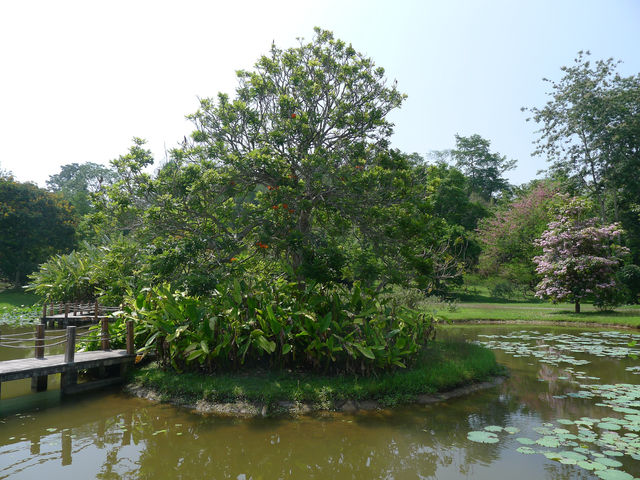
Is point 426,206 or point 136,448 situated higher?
point 426,206

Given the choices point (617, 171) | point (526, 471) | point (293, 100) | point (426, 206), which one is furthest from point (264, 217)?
point (617, 171)

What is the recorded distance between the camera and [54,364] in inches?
304

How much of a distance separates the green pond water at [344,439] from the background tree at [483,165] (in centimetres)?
5108

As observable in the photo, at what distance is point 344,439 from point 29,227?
104 ft

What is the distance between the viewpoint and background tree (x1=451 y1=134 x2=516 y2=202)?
55.7m

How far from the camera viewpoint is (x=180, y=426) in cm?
633

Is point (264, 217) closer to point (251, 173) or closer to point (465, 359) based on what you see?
point (251, 173)

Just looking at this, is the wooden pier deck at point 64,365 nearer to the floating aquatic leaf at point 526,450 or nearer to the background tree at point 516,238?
the floating aquatic leaf at point 526,450

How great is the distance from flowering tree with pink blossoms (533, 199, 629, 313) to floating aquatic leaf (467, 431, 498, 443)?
16.2 meters

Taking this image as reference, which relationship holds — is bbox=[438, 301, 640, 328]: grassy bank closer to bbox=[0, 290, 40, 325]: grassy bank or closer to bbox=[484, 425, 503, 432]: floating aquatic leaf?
bbox=[484, 425, 503, 432]: floating aquatic leaf

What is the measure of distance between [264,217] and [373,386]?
375cm

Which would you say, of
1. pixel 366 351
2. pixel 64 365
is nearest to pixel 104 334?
pixel 64 365

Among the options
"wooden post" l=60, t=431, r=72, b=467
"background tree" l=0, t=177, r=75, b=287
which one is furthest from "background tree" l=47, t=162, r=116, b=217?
"wooden post" l=60, t=431, r=72, b=467

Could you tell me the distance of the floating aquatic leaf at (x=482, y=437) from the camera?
223 inches
